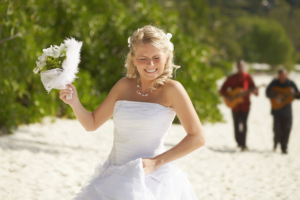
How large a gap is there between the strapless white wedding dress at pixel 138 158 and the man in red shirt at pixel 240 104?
5.52 m

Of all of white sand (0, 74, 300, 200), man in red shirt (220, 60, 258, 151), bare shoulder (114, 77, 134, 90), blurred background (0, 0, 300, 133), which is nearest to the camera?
bare shoulder (114, 77, 134, 90)

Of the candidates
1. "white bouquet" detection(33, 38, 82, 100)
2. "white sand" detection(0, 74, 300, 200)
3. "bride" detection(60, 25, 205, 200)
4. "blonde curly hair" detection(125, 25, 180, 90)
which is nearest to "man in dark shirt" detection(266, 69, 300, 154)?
"white sand" detection(0, 74, 300, 200)

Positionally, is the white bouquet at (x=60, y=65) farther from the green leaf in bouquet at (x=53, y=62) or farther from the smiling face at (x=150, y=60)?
the smiling face at (x=150, y=60)

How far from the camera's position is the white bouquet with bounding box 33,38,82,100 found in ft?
6.82

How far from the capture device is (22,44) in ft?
22.4

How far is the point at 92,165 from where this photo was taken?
5469 mm

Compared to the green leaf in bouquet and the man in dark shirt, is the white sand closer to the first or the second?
the man in dark shirt

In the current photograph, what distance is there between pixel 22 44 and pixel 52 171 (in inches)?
118

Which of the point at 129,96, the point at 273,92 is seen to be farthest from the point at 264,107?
the point at 129,96

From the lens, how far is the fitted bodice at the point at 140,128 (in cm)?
212

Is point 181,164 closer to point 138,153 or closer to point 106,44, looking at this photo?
point 138,153

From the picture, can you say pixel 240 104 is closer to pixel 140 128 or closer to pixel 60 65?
pixel 140 128

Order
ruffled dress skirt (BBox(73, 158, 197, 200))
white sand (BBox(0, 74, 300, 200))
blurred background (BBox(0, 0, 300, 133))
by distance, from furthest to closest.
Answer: blurred background (BBox(0, 0, 300, 133)) → white sand (BBox(0, 74, 300, 200)) → ruffled dress skirt (BBox(73, 158, 197, 200))

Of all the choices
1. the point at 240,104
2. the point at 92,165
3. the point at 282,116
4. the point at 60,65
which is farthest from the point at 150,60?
the point at 282,116
